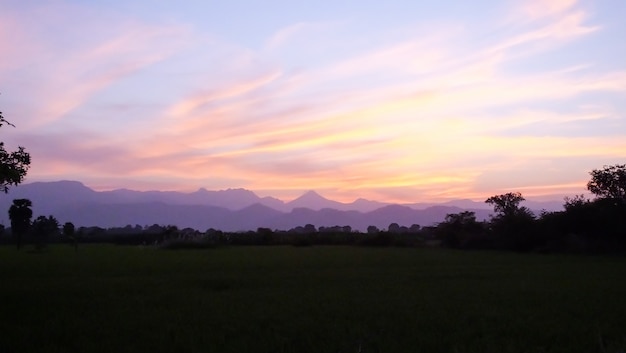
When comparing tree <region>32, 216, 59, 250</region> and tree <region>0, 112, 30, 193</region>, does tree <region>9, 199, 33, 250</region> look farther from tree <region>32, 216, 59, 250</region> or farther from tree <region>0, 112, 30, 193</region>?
tree <region>0, 112, 30, 193</region>

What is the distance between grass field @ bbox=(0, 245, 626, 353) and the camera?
11008mm

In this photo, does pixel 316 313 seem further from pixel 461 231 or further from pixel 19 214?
pixel 19 214

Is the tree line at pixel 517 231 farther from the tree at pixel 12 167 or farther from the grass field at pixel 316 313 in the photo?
the tree at pixel 12 167

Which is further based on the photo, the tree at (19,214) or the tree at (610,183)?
the tree at (19,214)

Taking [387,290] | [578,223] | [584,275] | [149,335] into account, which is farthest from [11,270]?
[578,223]

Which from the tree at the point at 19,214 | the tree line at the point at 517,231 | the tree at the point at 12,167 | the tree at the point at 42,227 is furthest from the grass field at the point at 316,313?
the tree at the point at 42,227

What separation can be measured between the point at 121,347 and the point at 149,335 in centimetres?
106

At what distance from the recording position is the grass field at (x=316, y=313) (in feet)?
36.1

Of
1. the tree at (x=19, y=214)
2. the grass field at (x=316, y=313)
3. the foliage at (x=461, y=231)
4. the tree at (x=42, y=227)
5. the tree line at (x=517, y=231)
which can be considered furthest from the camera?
the tree at (x=42, y=227)

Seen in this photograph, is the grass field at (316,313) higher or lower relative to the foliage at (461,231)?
lower

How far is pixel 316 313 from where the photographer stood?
1455 cm

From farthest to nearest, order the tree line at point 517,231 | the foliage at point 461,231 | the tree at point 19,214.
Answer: the tree at point 19,214
the foliage at point 461,231
the tree line at point 517,231

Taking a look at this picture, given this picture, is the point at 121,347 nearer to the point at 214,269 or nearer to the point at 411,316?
the point at 411,316

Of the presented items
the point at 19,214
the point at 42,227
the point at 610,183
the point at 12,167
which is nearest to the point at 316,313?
the point at 12,167
